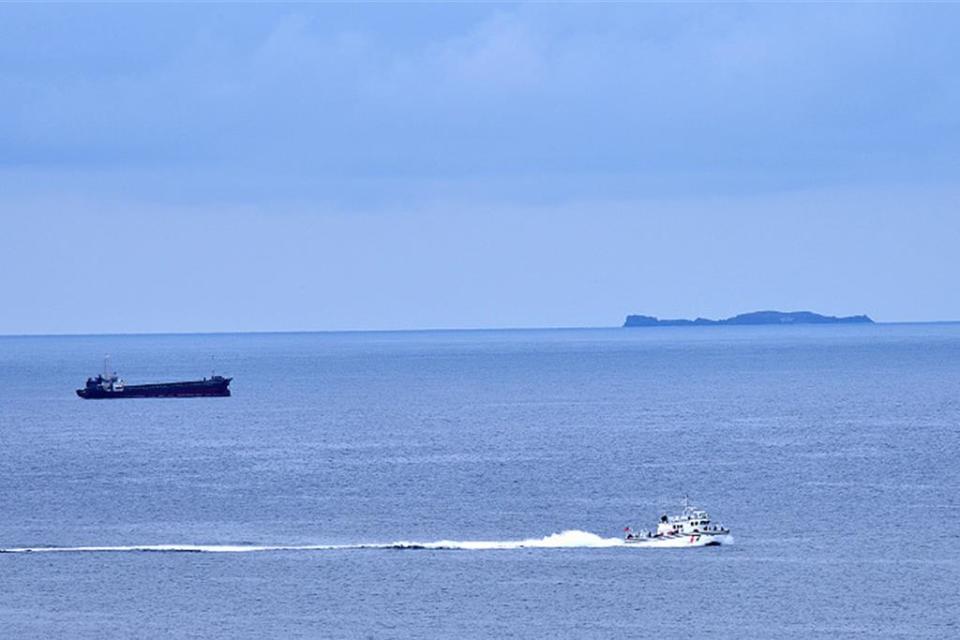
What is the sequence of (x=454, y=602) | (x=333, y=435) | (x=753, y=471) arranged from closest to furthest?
1. (x=454, y=602)
2. (x=753, y=471)
3. (x=333, y=435)

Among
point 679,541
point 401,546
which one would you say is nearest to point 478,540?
point 401,546

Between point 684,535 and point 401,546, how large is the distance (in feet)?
52.2

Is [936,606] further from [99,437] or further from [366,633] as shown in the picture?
[99,437]

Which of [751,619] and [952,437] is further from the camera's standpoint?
[952,437]

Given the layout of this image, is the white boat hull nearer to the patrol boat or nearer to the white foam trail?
the patrol boat

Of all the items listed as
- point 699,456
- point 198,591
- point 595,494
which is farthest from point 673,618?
point 699,456

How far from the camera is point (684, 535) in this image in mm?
99875

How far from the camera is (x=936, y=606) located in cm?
8144

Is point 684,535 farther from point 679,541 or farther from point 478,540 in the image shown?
point 478,540

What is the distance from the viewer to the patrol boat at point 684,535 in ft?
327

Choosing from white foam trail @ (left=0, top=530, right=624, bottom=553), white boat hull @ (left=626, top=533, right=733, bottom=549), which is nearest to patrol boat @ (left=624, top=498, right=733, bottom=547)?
white boat hull @ (left=626, top=533, right=733, bottom=549)

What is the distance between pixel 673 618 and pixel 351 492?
50611 millimetres

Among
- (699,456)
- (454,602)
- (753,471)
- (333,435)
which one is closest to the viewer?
(454,602)

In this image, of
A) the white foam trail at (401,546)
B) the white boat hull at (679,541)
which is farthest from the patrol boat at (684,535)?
the white foam trail at (401,546)
